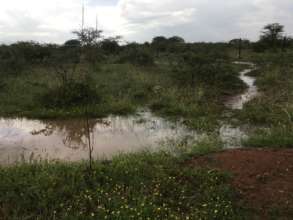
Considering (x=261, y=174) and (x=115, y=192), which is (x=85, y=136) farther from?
(x=261, y=174)

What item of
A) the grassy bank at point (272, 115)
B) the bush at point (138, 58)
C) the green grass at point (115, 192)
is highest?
the bush at point (138, 58)

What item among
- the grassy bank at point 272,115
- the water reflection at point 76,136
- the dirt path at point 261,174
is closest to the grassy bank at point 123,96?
the water reflection at point 76,136

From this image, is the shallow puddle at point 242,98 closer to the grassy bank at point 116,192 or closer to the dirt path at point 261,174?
the dirt path at point 261,174

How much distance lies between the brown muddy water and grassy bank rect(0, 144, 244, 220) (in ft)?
3.75

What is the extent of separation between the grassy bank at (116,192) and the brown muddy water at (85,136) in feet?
3.75

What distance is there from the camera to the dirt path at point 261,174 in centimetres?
378

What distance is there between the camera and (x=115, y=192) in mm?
3926

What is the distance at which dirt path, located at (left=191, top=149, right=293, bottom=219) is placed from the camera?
3.78 metres

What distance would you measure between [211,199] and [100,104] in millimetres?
5715

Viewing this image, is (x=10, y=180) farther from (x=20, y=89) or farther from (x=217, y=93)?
(x=217, y=93)

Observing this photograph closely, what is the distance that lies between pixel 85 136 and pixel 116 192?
3.28 m

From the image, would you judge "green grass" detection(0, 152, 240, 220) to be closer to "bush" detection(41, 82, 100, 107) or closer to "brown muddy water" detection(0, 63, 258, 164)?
"brown muddy water" detection(0, 63, 258, 164)

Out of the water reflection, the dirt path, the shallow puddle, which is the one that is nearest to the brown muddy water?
the water reflection

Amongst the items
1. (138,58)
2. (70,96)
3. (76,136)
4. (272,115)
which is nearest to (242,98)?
(272,115)
